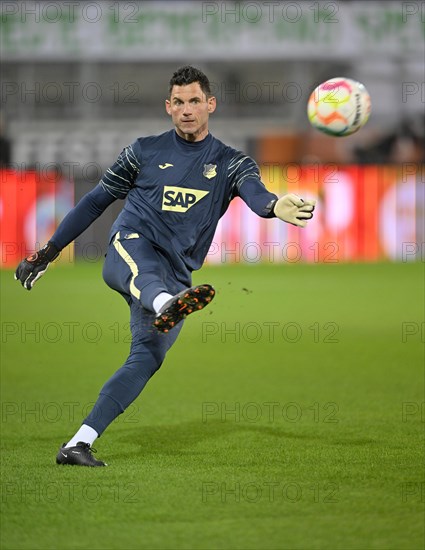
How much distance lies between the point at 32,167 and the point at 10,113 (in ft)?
26.0

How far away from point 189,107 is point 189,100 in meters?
0.04

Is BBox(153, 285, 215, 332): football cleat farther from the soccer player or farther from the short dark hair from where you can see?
the short dark hair

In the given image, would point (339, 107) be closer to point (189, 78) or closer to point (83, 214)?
point (189, 78)

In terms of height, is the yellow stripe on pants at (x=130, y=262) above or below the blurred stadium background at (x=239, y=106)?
below

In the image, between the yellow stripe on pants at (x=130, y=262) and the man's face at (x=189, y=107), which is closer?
the yellow stripe on pants at (x=130, y=262)

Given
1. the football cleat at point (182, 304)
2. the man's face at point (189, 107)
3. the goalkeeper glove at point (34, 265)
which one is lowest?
the football cleat at point (182, 304)

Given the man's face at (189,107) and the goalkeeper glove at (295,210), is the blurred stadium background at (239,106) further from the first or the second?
the goalkeeper glove at (295,210)

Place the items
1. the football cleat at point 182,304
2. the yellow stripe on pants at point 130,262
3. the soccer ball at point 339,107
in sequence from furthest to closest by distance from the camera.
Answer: the soccer ball at point 339,107, the yellow stripe on pants at point 130,262, the football cleat at point 182,304

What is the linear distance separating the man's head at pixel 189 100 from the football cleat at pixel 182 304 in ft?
3.81

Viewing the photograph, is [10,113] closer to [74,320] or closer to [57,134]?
[57,134]

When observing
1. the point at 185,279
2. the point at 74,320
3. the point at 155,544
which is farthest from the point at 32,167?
the point at 155,544

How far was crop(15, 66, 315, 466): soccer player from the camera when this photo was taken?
5969 millimetres

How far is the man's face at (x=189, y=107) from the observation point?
607 cm

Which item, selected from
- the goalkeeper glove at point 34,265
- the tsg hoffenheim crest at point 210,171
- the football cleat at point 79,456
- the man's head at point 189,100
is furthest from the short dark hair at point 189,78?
the football cleat at point 79,456
